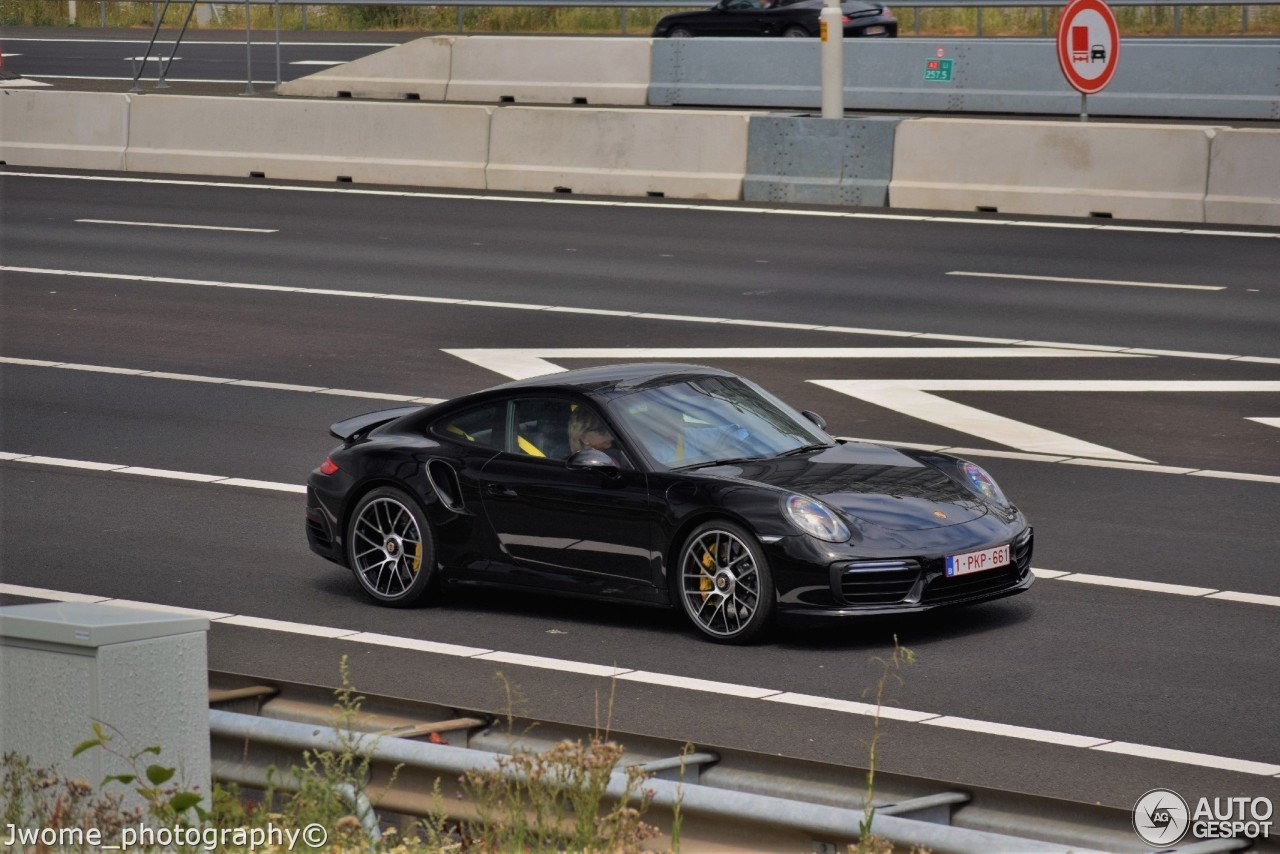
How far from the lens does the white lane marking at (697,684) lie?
357 inches

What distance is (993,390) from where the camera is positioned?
16.0 meters

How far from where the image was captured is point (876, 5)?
3866 cm

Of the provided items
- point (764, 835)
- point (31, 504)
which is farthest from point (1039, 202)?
point (764, 835)

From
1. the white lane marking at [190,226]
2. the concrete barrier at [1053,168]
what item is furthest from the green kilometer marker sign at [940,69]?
the white lane marking at [190,226]

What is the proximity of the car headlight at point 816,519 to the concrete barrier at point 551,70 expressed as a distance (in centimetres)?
2506

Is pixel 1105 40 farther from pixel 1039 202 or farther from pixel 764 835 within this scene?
pixel 764 835

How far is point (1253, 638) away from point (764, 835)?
4.84m

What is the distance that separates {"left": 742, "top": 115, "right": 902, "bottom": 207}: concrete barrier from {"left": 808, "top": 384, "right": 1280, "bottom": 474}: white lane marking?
959 centimetres

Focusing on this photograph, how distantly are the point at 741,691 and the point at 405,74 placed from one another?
29289mm

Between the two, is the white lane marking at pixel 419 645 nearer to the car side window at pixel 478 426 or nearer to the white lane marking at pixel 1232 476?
the car side window at pixel 478 426

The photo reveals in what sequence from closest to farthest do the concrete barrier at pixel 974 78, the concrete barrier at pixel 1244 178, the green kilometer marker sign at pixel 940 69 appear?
the concrete barrier at pixel 1244 178
the concrete barrier at pixel 974 78
the green kilometer marker sign at pixel 940 69

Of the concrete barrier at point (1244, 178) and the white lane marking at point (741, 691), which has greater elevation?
the concrete barrier at point (1244, 178)

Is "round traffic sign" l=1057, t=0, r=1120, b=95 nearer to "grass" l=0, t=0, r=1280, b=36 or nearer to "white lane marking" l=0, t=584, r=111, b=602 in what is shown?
"grass" l=0, t=0, r=1280, b=36

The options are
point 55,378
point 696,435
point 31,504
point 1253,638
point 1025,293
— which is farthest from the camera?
point 1025,293
